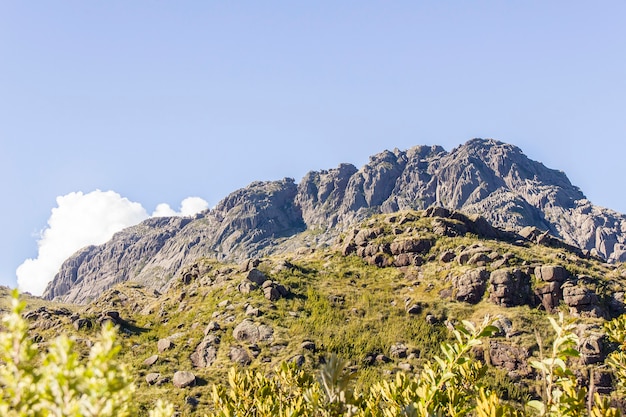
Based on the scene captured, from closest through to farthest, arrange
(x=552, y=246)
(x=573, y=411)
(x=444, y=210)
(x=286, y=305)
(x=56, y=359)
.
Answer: (x=56, y=359) < (x=573, y=411) < (x=286, y=305) < (x=552, y=246) < (x=444, y=210)

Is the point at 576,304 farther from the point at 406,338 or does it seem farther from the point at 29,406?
the point at 29,406

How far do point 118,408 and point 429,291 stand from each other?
71514mm

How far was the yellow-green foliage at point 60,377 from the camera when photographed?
11.2 ft

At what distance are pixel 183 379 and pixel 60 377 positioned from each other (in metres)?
54.5

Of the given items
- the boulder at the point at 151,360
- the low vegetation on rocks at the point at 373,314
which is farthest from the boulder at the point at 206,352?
the boulder at the point at 151,360

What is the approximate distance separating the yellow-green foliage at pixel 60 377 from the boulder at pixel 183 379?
2103 inches

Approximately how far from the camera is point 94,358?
3.52 metres

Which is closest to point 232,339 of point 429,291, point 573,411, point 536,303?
point 429,291

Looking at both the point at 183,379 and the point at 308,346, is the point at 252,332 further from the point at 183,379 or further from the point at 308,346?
the point at 183,379

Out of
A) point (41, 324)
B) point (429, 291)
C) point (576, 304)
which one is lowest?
point (576, 304)

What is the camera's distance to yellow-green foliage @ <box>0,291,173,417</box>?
11.2ft

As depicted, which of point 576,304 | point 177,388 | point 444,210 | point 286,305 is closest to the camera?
point 177,388

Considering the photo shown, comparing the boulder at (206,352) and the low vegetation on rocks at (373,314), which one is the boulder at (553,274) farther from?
the boulder at (206,352)

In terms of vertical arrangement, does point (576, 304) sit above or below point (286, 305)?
below
